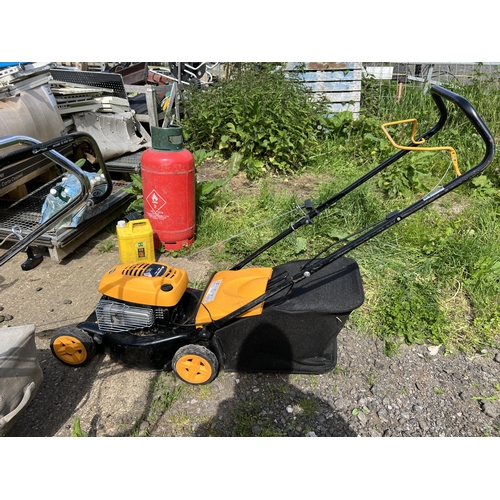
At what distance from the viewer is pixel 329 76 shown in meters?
6.80

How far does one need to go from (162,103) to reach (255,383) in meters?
5.38

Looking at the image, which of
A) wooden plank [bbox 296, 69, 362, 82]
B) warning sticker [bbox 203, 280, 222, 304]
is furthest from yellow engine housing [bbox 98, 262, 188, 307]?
wooden plank [bbox 296, 69, 362, 82]

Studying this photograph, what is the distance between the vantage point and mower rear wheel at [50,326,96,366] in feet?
8.72

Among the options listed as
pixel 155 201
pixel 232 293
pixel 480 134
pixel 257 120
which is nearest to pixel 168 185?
pixel 155 201

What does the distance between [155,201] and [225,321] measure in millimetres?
1789

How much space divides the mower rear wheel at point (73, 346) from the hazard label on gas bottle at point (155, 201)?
4.94 feet

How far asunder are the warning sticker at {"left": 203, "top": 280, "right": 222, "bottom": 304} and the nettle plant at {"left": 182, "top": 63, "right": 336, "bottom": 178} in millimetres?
3053

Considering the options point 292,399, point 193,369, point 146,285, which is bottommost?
point 292,399

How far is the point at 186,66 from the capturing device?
8805 mm

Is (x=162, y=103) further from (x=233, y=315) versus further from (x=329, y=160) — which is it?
(x=233, y=315)

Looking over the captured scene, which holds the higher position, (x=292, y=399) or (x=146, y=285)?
(x=146, y=285)

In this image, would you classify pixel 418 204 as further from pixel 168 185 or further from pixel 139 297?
pixel 168 185

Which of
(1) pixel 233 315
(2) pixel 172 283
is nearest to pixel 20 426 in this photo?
(2) pixel 172 283

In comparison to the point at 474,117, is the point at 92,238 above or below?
below
